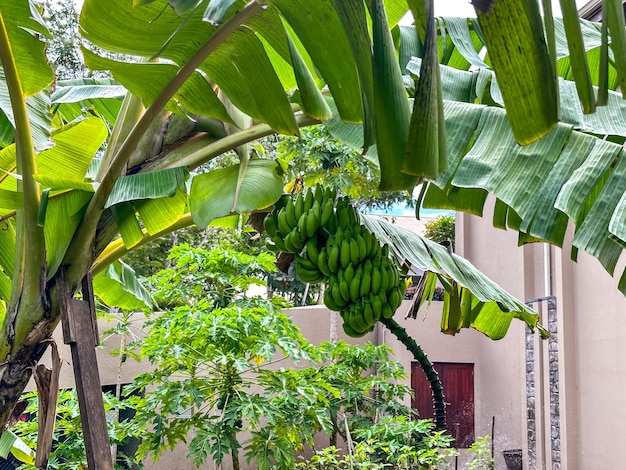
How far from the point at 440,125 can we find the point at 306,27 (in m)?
0.40

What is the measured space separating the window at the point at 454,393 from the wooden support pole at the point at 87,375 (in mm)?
6370

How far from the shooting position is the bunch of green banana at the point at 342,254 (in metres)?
1.91

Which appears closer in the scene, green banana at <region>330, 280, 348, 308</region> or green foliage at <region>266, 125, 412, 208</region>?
green banana at <region>330, 280, 348, 308</region>

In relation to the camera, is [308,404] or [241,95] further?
[308,404]

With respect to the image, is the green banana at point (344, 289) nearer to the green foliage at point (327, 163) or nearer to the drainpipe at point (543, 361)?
the green foliage at point (327, 163)

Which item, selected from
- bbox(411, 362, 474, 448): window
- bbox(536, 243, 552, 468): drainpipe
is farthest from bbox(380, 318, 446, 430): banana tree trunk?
bbox(411, 362, 474, 448): window

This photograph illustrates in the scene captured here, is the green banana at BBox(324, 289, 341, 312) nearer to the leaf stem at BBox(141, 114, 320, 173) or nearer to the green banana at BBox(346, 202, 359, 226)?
the green banana at BBox(346, 202, 359, 226)

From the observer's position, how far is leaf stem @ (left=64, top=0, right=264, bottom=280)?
4.45 feet

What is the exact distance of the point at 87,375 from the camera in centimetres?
169

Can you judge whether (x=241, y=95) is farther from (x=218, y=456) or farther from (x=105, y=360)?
(x=105, y=360)

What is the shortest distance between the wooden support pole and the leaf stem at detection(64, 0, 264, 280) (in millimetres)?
71

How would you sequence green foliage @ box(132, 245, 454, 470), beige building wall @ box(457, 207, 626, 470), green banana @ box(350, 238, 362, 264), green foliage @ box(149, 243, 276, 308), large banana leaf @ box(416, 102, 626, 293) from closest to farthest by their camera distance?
1. large banana leaf @ box(416, 102, 626, 293)
2. green banana @ box(350, 238, 362, 264)
3. green foliage @ box(132, 245, 454, 470)
4. green foliage @ box(149, 243, 276, 308)
5. beige building wall @ box(457, 207, 626, 470)

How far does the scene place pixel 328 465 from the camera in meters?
4.52

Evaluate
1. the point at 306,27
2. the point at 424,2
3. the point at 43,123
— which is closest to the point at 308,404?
the point at 43,123
